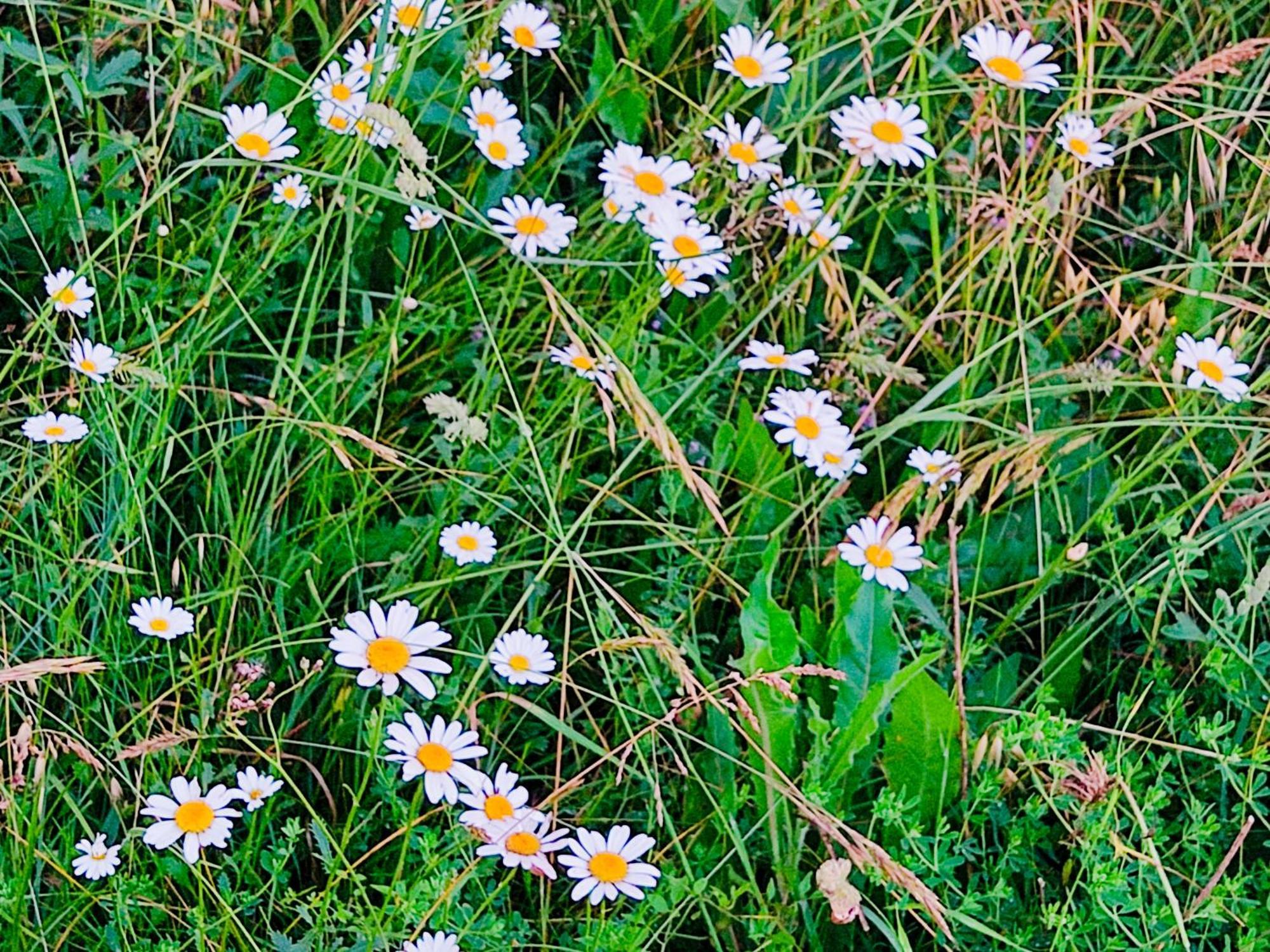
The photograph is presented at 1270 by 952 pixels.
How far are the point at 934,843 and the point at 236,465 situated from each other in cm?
72

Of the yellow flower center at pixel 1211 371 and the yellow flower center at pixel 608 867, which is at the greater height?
the yellow flower center at pixel 1211 371

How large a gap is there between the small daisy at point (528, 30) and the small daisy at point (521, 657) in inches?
27.7

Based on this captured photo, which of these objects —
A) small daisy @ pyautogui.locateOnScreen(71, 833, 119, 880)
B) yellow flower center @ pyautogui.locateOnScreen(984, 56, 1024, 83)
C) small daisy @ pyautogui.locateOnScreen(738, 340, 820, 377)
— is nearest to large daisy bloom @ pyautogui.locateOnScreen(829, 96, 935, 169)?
yellow flower center @ pyautogui.locateOnScreen(984, 56, 1024, 83)

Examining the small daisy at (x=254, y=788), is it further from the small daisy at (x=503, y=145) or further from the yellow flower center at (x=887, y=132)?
the yellow flower center at (x=887, y=132)

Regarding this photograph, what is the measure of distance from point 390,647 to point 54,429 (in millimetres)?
366

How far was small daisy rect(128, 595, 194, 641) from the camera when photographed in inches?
46.4

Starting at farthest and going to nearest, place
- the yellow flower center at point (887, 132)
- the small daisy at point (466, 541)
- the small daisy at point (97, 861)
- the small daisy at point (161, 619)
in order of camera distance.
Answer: the yellow flower center at point (887, 132) < the small daisy at point (466, 541) < the small daisy at point (161, 619) < the small daisy at point (97, 861)

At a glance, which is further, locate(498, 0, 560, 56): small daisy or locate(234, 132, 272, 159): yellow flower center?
locate(498, 0, 560, 56): small daisy

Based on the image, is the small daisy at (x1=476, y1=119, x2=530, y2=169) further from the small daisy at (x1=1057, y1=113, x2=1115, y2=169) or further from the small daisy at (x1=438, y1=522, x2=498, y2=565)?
the small daisy at (x1=1057, y1=113, x2=1115, y2=169)

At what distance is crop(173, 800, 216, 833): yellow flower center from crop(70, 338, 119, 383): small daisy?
1.27 ft

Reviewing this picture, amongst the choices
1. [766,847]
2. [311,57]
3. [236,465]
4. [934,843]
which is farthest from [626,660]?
[311,57]

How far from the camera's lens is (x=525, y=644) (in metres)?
1.25

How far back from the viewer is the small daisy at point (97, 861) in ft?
3.52

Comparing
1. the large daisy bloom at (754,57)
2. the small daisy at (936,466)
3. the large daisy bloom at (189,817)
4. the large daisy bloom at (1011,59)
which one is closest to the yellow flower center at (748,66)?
the large daisy bloom at (754,57)
